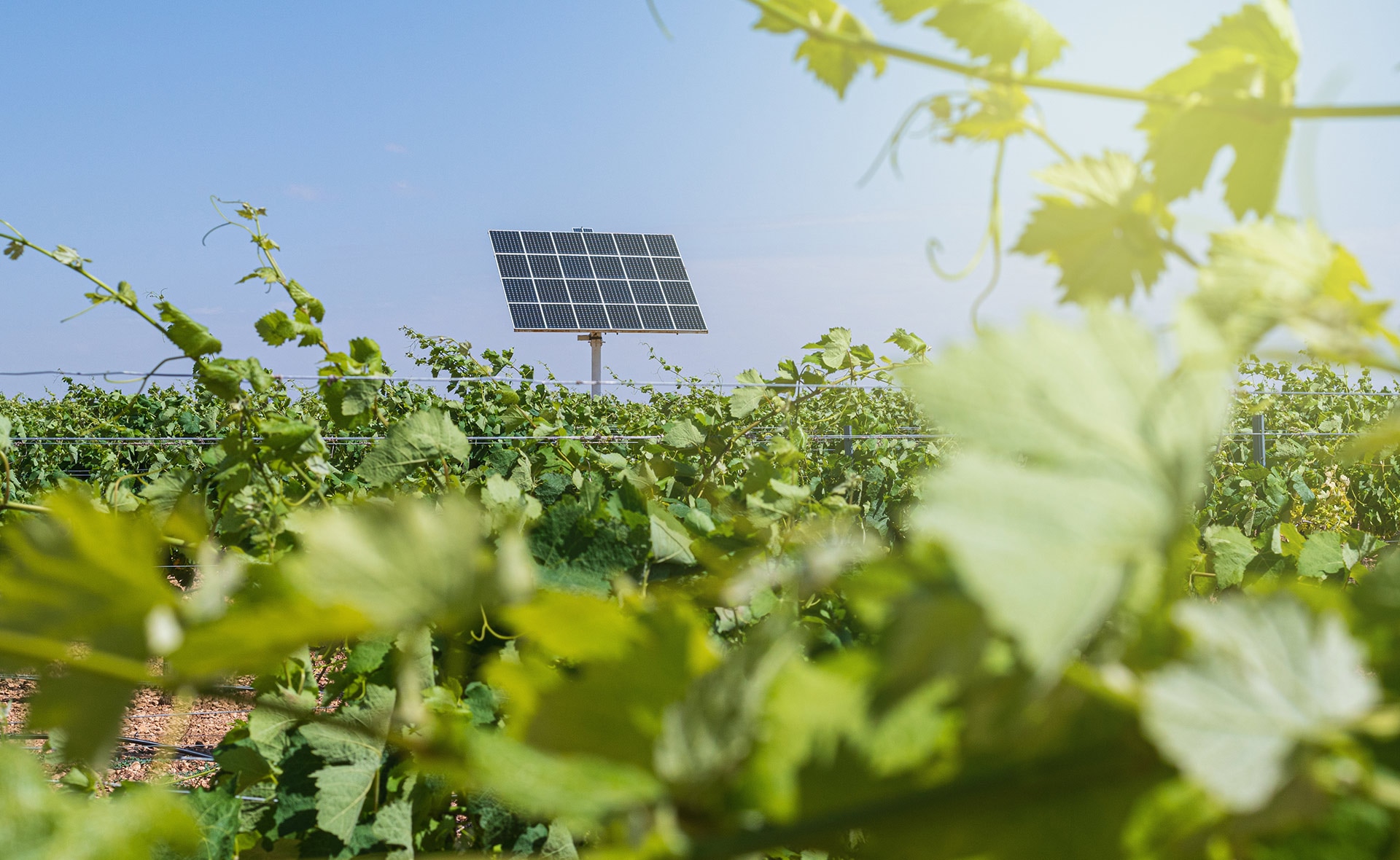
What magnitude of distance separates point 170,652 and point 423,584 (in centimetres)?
6

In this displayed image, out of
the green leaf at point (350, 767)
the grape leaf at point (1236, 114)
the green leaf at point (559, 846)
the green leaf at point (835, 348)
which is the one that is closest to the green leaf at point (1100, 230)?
the grape leaf at point (1236, 114)

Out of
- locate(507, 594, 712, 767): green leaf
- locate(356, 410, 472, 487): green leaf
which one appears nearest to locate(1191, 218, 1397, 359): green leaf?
locate(507, 594, 712, 767): green leaf

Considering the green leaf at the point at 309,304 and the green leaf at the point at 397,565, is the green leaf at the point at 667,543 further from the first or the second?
the green leaf at the point at 309,304

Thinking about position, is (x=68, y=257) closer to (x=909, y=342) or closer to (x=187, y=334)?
(x=187, y=334)

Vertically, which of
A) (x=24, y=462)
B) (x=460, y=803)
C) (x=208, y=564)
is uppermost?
(x=24, y=462)

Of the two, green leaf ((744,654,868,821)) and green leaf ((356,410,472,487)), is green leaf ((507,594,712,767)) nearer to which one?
green leaf ((744,654,868,821))

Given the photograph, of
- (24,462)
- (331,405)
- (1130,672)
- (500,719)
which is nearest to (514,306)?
(24,462)

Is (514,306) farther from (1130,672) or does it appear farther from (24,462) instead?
(1130,672)

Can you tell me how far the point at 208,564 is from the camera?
1.33 feet

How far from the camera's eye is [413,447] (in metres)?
1.20

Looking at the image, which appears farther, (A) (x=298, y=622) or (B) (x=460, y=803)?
(B) (x=460, y=803)

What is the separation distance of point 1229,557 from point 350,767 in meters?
1.12

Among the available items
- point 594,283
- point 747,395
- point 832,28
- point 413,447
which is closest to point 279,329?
point 413,447

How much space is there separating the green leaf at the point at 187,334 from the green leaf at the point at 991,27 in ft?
4.07
